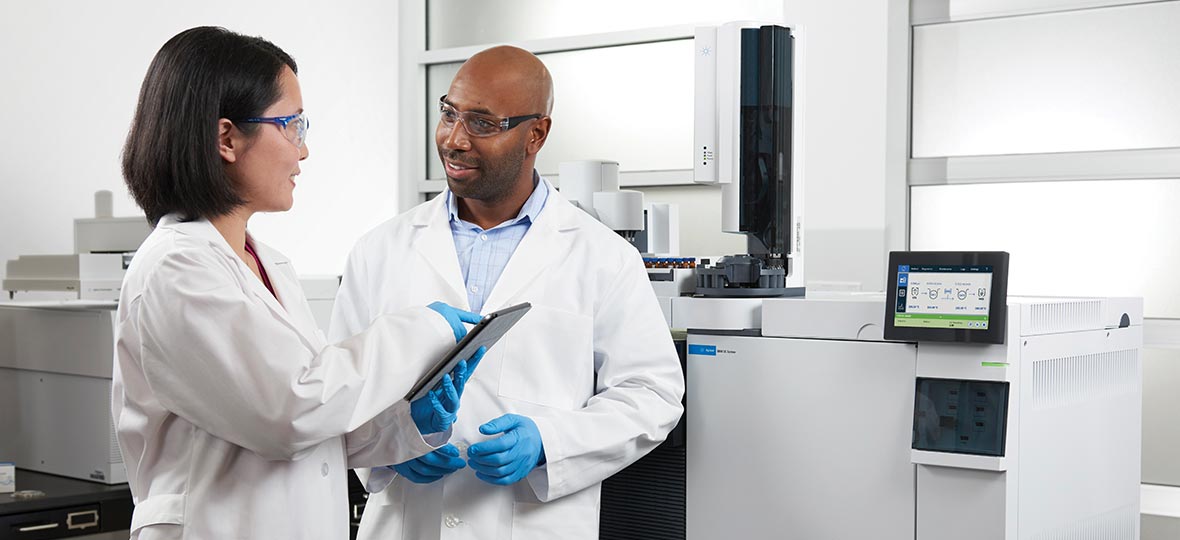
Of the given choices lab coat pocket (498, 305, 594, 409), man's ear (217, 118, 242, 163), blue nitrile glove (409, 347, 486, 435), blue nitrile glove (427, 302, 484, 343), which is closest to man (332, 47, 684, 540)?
lab coat pocket (498, 305, 594, 409)

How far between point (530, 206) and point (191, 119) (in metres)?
0.70

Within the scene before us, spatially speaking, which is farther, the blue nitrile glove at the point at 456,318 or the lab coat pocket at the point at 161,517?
the blue nitrile glove at the point at 456,318

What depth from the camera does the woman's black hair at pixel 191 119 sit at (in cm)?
125

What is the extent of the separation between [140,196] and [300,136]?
205mm

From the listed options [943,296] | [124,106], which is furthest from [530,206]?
[124,106]

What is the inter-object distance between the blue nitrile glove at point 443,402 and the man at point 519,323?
131 millimetres

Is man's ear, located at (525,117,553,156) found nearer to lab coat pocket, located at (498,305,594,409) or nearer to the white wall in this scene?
lab coat pocket, located at (498,305,594,409)

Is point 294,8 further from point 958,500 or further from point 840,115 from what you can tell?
point 958,500

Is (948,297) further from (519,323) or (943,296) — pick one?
(519,323)

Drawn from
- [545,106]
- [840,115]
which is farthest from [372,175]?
[545,106]

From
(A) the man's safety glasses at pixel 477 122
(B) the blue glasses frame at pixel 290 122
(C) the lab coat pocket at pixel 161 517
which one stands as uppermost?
(A) the man's safety glasses at pixel 477 122

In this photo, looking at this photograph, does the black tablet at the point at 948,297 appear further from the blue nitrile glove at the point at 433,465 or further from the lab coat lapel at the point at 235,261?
the lab coat lapel at the point at 235,261

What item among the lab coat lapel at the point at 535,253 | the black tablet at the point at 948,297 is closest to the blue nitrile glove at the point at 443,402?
the lab coat lapel at the point at 535,253

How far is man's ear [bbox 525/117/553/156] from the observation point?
1.86 metres
